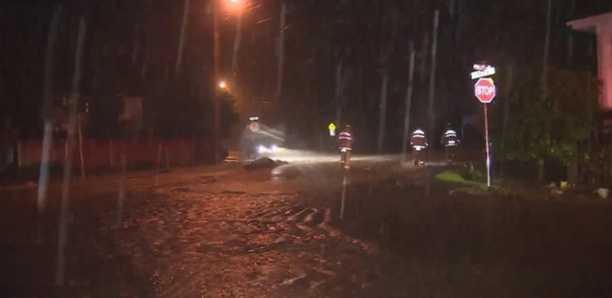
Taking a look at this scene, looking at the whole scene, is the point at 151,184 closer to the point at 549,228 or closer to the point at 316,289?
the point at 549,228

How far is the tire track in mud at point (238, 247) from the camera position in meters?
8.77

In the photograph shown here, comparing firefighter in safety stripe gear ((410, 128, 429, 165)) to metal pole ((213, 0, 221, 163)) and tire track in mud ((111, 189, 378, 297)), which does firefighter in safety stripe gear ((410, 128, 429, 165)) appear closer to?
metal pole ((213, 0, 221, 163))

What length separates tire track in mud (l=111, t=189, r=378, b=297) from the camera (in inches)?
345

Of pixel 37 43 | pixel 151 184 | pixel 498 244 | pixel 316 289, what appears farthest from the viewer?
pixel 37 43

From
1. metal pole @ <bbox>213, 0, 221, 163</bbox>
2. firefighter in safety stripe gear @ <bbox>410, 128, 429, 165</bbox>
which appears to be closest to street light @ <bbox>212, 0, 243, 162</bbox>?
metal pole @ <bbox>213, 0, 221, 163</bbox>

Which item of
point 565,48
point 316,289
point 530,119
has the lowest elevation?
point 316,289

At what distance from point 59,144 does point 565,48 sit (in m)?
20.5

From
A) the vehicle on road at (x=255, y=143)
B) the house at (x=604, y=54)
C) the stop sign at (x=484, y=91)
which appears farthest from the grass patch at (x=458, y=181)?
the vehicle on road at (x=255, y=143)

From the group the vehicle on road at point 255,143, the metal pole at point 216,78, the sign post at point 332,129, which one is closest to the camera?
the metal pole at point 216,78

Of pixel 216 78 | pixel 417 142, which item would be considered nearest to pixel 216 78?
pixel 216 78

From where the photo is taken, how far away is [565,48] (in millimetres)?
32250

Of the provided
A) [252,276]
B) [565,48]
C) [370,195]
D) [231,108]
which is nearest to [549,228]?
[252,276]

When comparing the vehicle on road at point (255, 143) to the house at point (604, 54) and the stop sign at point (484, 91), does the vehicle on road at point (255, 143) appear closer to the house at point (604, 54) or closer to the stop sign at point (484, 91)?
the house at point (604, 54)

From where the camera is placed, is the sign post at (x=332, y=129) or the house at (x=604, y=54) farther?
the sign post at (x=332, y=129)
